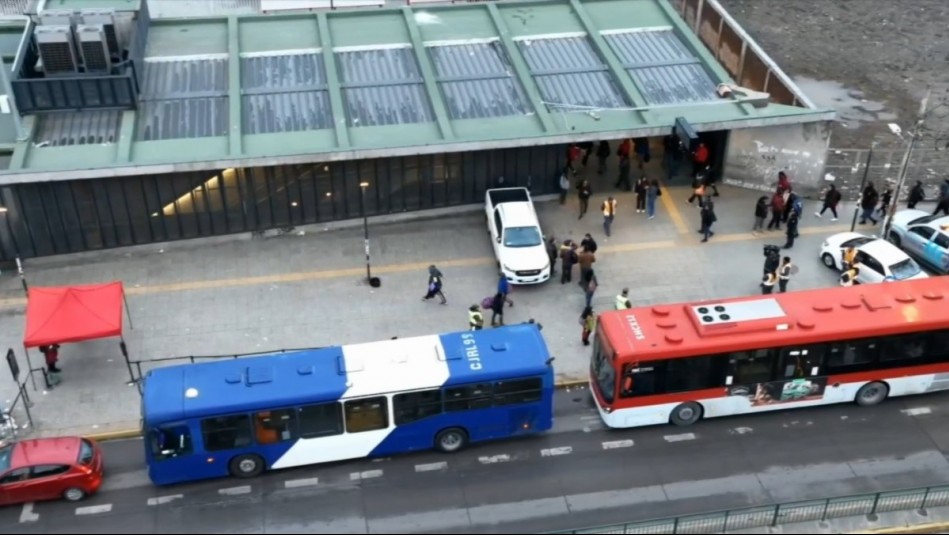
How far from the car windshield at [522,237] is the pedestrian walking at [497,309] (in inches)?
92.4

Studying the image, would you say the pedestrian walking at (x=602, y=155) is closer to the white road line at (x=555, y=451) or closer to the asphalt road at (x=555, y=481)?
the asphalt road at (x=555, y=481)

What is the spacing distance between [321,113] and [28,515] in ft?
48.3

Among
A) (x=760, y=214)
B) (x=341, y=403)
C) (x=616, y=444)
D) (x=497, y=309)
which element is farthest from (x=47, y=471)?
(x=760, y=214)

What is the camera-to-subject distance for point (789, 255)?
100.0 feet

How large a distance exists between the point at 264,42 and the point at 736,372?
20.2 meters

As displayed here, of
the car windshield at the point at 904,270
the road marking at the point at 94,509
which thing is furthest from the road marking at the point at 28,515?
the car windshield at the point at 904,270

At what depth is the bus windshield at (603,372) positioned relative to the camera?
75.5 ft

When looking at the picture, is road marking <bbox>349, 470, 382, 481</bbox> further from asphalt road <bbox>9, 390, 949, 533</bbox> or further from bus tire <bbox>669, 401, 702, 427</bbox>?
bus tire <bbox>669, 401, 702, 427</bbox>

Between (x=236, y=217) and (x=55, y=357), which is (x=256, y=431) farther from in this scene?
(x=236, y=217)

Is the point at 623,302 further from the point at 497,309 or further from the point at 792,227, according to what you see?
the point at 792,227

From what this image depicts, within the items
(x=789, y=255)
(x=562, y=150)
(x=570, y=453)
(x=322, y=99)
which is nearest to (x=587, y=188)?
(x=562, y=150)

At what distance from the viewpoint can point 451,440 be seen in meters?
23.0

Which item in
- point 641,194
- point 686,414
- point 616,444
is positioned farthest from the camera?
point 641,194

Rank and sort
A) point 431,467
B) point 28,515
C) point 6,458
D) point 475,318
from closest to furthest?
1. point 6,458
2. point 28,515
3. point 431,467
4. point 475,318
